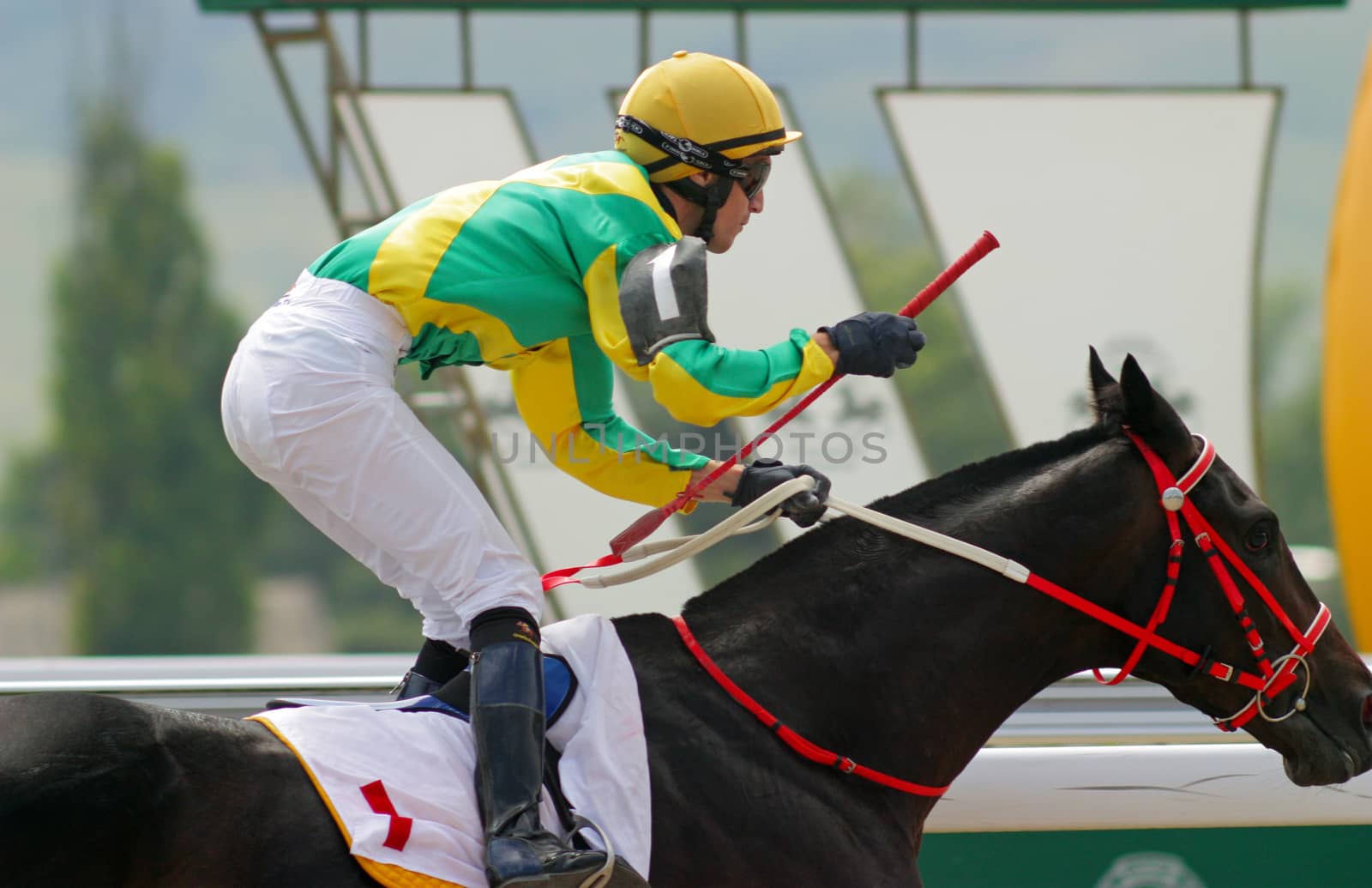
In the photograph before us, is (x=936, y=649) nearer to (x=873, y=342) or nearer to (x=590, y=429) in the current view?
(x=873, y=342)

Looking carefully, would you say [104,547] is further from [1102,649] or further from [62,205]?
[1102,649]

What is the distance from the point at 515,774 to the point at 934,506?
934 millimetres

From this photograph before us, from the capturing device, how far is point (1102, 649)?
2420 mm

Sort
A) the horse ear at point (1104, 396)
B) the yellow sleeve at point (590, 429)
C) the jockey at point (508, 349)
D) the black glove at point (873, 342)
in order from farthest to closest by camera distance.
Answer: the yellow sleeve at point (590, 429), the horse ear at point (1104, 396), the black glove at point (873, 342), the jockey at point (508, 349)

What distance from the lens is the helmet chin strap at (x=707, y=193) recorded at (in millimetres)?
2484

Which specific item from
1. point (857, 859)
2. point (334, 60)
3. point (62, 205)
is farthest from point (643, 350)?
point (62, 205)

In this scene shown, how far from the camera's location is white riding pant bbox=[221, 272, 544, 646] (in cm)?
215

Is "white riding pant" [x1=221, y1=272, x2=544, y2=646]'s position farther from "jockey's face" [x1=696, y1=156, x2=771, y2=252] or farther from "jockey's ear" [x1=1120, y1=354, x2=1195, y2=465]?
"jockey's ear" [x1=1120, y1=354, x2=1195, y2=465]

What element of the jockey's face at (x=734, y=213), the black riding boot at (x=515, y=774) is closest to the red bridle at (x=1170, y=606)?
the black riding boot at (x=515, y=774)

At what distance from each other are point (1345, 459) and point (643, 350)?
437cm

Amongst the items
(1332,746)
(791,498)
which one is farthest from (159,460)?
(1332,746)

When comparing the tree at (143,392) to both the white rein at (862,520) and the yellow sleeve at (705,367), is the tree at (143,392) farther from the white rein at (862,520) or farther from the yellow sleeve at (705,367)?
the yellow sleeve at (705,367)

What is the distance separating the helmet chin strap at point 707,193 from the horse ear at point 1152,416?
30.8 inches

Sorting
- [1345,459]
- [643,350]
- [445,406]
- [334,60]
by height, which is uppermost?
[334,60]
